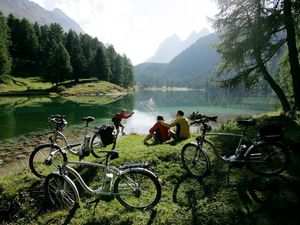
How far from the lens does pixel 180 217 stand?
8.02 meters

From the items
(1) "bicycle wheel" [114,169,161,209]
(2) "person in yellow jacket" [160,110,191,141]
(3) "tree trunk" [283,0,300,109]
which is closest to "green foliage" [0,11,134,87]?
(3) "tree trunk" [283,0,300,109]

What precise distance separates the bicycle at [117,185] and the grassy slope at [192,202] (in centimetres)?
31

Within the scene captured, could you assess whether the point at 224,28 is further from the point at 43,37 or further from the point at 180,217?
the point at 43,37

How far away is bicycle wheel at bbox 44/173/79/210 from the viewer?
8.68 meters

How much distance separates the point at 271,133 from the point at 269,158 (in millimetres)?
847

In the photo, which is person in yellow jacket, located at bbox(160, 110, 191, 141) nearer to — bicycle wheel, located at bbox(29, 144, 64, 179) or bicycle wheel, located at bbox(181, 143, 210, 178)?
bicycle wheel, located at bbox(181, 143, 210, 178)

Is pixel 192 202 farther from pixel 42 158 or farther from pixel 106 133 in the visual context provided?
pixel 42 158

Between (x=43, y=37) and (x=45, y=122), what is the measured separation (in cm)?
9752

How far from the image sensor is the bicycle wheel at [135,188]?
8.27 meters

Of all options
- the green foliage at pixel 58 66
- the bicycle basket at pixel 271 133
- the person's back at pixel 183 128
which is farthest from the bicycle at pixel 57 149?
the green foliage at pixel 58 66

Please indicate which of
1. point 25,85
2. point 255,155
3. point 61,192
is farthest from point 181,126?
point 25,85

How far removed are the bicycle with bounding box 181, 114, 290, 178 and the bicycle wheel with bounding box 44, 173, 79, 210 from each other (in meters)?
4.21

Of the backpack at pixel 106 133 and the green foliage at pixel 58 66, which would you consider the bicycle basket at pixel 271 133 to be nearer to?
the backpack at pixel 106 133

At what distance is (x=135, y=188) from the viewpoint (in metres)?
8.43
